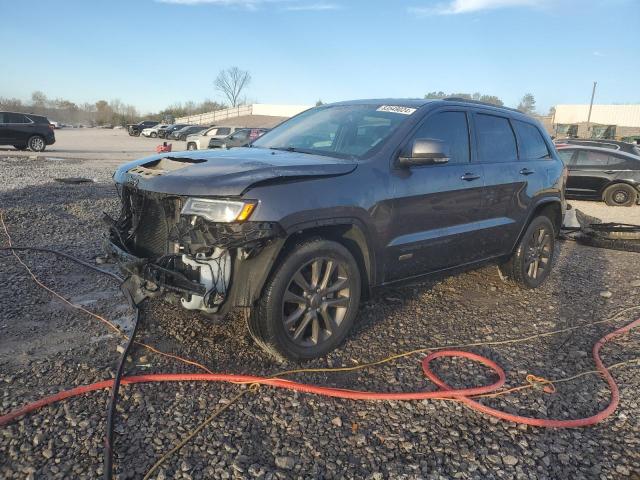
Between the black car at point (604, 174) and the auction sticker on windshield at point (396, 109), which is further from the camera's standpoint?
the black car at point (604, 174)

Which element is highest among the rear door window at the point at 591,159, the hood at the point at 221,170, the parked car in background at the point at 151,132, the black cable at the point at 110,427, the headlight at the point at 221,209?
the hood at the point at 221,170

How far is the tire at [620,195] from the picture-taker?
510 inches

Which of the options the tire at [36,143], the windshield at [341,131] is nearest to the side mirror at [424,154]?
the windshield at [341,131]

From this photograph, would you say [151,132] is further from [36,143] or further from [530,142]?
[530,142]

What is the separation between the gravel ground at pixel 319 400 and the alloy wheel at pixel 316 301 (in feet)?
0.72

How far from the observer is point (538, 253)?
5.44 m

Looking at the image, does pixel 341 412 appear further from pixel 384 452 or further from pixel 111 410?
pixel 111 410

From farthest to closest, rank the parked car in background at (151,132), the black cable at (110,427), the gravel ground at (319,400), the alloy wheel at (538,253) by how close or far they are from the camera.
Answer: the parked car in background at (151,132) → the alloy wheel at (538,253) → the gravel ground at (319,400) → the black cable at (110,427)

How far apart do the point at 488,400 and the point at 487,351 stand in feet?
2.55

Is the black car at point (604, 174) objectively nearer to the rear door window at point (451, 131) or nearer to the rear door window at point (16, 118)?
the rear door window at point (451, 131)

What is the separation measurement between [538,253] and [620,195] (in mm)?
9542

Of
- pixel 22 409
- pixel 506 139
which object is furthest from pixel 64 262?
pixel 506 139

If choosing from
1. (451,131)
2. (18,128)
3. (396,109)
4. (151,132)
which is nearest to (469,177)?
(451,131)

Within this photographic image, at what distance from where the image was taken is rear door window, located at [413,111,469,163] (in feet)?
13.3
